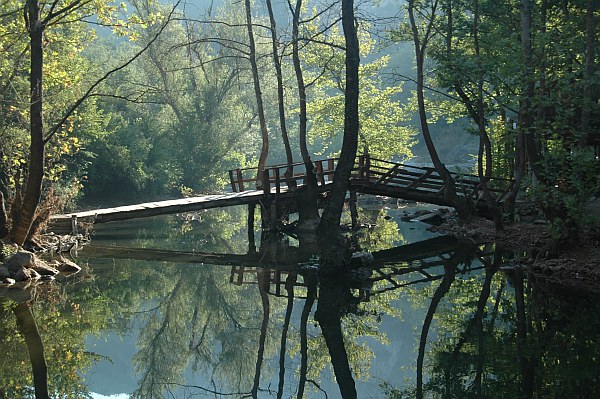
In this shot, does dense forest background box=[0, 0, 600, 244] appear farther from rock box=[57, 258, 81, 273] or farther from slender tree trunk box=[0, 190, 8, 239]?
rock box=[57, 258, 81, 273]

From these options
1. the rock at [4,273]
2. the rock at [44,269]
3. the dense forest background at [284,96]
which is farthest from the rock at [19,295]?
the dense forest background at [284,96]

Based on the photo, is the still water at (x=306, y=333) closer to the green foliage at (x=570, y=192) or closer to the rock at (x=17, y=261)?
the rock at (x=17, y=261)

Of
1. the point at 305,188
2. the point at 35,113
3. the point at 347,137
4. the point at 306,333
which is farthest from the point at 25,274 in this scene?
the point at 305,188

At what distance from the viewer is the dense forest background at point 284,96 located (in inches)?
591

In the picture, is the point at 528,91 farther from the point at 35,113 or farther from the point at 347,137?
the point at 35,113

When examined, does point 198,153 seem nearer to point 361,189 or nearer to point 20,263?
point 361,189

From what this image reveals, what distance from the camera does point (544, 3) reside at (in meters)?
19.6

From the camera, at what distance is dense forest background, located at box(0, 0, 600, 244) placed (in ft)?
49.3

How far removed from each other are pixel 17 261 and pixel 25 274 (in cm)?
35

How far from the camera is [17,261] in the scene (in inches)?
566

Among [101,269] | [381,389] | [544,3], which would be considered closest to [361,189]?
[544,3]

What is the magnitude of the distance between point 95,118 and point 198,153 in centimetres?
1223

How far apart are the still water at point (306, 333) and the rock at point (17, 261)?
2.87ft

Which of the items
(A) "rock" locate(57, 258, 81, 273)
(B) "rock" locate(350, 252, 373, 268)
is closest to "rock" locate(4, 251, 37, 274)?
(A) "rock" locate(57, 258, 81, 273)
